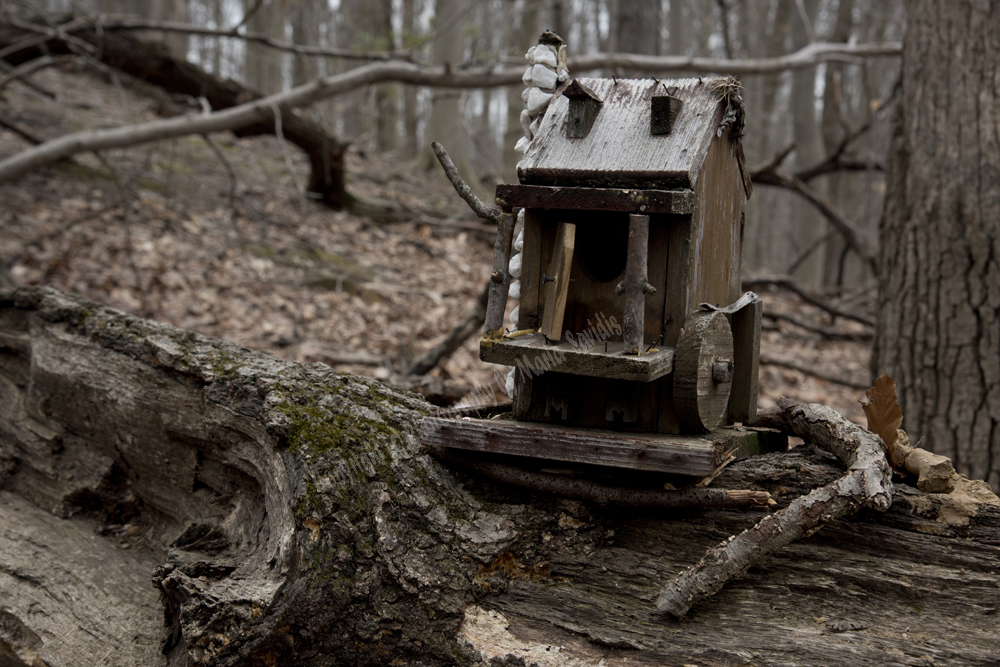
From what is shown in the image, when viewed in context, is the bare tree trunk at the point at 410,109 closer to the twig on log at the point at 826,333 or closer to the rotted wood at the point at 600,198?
the twig on log at the point at 826,333

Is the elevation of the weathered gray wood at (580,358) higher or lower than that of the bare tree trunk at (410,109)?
lower

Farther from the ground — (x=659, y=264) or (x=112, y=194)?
(x=112, y=194)

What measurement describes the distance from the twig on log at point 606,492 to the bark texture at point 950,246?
251cm

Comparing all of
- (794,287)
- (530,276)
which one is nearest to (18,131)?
(530,276)

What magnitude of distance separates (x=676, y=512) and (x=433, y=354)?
10.1 ft

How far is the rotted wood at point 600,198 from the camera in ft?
6.89

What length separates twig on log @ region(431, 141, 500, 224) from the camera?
2242mm

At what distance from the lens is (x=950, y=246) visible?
13.9 ft

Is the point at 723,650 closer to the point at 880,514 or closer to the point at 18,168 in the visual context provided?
the point at 880,514

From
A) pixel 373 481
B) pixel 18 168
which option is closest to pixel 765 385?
pixel 373 481

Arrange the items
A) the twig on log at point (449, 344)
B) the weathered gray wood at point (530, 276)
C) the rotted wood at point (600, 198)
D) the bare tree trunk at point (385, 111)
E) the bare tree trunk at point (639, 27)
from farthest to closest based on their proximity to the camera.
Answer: the bare tree trunk at point (385, 111) < the bare tree trunk at point (639, 27) < the twig on log at point (449, 344) < the weathered gray wood at point (530, 276) < the rotted wood at point (600, 198)

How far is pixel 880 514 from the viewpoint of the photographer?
2.19 m

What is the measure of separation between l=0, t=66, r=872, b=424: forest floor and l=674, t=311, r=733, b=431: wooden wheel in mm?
2550

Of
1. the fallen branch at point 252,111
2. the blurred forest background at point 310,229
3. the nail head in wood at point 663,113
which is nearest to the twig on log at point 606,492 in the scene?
the nail head in wood at point 663,113
